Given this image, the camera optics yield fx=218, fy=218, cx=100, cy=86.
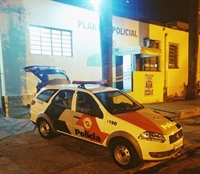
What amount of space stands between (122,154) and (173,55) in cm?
1295

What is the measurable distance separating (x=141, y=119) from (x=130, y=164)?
0.94 metres

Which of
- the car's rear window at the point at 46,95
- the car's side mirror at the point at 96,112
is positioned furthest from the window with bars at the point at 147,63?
A: the car's side mirror at the point at 96,112

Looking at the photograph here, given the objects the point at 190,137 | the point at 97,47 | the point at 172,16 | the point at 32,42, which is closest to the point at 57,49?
the point at 32,42

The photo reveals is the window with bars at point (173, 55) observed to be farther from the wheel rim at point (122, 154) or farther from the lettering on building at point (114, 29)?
the wheel rim at point (122, 154)

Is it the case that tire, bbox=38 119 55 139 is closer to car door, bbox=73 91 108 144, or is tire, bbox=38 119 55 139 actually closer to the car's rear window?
the car's rear window

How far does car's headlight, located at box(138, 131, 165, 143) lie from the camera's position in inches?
167

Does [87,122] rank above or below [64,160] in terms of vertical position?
above

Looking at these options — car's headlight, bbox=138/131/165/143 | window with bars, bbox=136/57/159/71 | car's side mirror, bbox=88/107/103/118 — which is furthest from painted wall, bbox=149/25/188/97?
car's headlight, bbox=138/131/165/143

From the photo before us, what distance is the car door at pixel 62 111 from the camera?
17.9ft

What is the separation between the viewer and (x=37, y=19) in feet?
31.0

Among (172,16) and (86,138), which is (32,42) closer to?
(86,138)

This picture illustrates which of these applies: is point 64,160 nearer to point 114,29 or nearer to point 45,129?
point 45,129

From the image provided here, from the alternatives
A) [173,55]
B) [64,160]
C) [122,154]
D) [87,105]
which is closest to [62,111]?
[87,105]

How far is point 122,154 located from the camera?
14.7 ft
